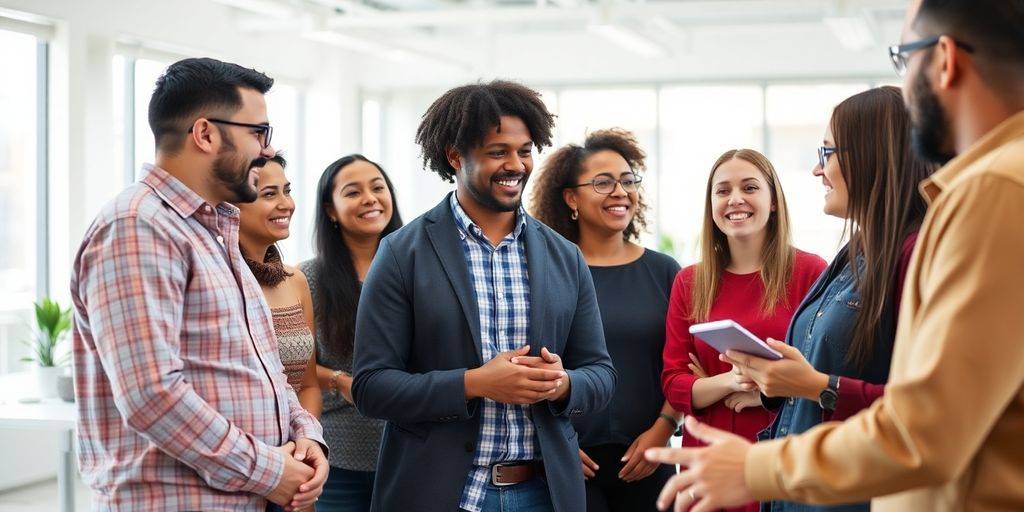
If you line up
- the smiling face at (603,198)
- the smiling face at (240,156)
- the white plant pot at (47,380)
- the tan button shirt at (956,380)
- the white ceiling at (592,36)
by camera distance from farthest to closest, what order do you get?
the white ceiling at (592,36) → the white plant pot at (47,380) → the smiling face at (603,198) → the smiling face at (240,156) → the tan button shirt at (956,380)

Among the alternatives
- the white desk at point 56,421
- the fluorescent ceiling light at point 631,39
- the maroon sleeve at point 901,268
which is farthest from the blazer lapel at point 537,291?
the fluorescent ceiling light at point 631,39

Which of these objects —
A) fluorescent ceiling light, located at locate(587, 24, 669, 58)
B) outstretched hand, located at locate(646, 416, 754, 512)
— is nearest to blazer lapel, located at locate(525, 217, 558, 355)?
outstretched hand, located at locate(646, 416, 754, 512)

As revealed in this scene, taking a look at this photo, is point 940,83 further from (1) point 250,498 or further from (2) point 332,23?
(2) point 332,23

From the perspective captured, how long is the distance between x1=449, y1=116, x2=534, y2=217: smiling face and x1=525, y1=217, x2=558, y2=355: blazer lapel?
11 cm

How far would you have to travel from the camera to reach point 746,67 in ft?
33.3

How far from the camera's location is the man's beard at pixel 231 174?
1.98 m

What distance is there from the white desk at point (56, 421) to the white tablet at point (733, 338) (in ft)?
8.20

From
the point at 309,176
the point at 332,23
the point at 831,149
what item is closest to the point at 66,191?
the point at 332,23

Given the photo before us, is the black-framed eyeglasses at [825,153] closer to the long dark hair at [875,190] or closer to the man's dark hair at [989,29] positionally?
the long dark hair at [875,190]

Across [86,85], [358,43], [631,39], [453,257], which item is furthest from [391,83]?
[453,257]

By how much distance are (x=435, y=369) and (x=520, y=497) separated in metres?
0.34

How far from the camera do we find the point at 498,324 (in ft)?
7.53

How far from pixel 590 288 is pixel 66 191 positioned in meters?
5.21

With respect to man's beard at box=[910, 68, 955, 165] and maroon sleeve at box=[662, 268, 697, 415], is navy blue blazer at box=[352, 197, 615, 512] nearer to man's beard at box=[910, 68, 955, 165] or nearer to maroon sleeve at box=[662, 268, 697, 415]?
maroon sleeve at box=[662, 268, 697, 415]
